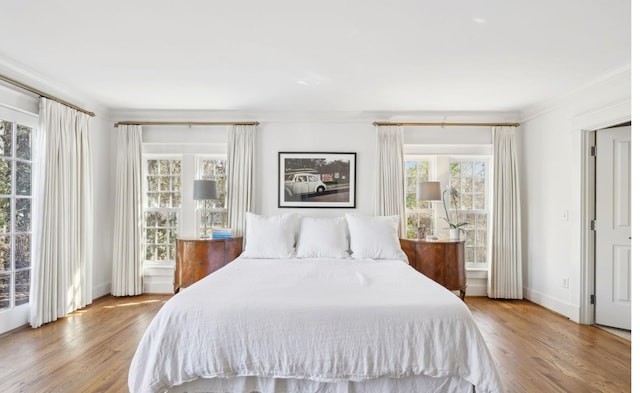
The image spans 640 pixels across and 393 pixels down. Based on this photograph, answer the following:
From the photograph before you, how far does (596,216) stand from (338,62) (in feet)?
10.2

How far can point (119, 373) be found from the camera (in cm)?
249

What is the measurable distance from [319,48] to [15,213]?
10.6 ft

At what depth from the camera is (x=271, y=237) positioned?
3908 mm

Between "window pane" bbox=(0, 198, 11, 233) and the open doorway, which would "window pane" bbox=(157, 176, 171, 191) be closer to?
"window pane" bbox=(0, 198, 11, 233)

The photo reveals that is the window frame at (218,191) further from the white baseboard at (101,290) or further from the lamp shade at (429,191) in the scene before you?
the lamp shade at (429,191)

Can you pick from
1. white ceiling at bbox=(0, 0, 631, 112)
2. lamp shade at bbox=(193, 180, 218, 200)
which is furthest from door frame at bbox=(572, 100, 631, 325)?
lamp shade at bbox=(193, 180, 218, 200)

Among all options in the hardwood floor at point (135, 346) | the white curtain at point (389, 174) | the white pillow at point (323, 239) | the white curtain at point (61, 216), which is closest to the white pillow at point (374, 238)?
the white pillow at point (323, 239)

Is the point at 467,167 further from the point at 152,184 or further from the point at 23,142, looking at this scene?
the point at 23,142

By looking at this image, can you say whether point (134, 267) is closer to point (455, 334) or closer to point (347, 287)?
point (347, 287)

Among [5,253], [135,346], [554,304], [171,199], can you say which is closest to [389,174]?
[554,304]

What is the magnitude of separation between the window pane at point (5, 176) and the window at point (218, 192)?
194cm

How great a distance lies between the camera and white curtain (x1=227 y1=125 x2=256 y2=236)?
4.54 metres

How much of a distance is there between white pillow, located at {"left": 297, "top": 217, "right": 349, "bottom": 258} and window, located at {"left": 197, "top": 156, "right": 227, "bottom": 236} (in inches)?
50.5

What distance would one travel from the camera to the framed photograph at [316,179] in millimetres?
4633
